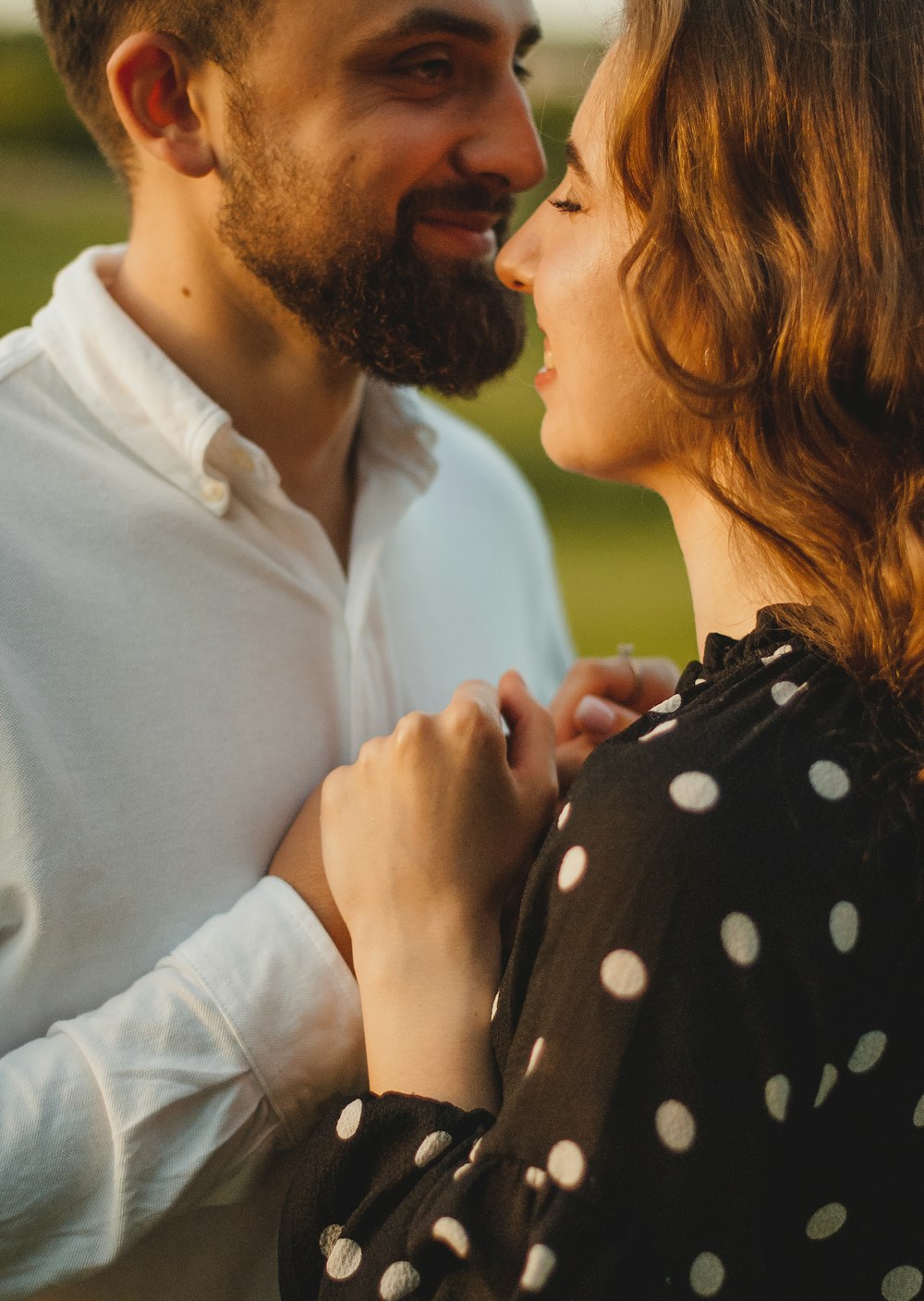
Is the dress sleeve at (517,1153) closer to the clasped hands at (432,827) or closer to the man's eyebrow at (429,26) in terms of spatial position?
the clasped hands at (432,827)

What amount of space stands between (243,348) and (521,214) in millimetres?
3396

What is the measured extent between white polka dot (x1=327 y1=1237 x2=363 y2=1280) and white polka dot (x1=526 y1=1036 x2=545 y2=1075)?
0.87ft

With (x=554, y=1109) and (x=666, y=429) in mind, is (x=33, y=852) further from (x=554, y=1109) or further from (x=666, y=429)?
(x=666, y=429)

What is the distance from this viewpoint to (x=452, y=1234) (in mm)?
1108

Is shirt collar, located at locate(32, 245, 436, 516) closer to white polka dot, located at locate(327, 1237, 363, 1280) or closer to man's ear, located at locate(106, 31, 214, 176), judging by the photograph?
man's ear, located at locate(106, 31, 214, 176)

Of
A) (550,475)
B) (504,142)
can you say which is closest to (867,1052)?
(504,142)

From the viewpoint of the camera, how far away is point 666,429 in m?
1.40

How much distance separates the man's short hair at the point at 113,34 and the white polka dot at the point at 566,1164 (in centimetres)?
165

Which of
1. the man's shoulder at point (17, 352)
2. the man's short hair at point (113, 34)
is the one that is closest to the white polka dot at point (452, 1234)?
the man's shoulder at point (17, 352)

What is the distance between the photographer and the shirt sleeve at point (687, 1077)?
1.07 metres

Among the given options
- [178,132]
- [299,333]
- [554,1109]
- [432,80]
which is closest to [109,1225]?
[554,1109]

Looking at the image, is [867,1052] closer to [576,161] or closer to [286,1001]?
[286,1001]

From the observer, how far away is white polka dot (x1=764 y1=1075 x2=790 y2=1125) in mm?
1075

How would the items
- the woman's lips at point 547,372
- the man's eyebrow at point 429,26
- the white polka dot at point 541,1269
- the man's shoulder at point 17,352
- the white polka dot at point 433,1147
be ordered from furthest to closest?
the man's eyebrow at point 429,26, the man's shoulder at point 17,352, the woman's lips at point 547,372, the white polka dot at point 433,1147, the white polka dot at point 541,1269
